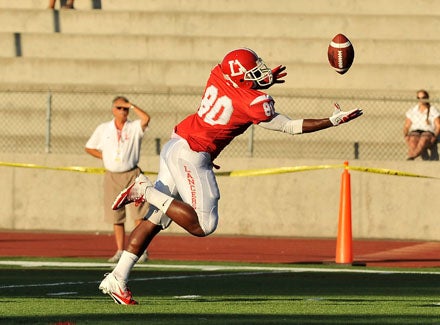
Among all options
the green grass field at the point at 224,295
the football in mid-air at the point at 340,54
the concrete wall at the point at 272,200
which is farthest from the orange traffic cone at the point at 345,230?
the football in mid-air at the point at 340,54

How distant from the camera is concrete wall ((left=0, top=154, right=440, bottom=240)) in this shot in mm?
20469

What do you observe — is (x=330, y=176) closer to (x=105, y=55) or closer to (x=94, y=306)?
(x=105, y=55)

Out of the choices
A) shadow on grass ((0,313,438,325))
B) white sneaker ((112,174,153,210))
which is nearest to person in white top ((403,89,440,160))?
white sneaker ((112,174,153,210))

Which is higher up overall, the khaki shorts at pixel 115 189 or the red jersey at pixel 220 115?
the red jersey at pixel 220 115

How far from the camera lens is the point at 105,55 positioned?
24469mm

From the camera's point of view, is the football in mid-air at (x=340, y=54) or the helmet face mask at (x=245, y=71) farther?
the football in mid-air at (x=340, y=54)

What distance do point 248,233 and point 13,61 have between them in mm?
6060

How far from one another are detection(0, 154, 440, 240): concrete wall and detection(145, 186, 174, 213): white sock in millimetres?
9838

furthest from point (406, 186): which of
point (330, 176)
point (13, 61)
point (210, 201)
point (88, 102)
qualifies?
point (210, 201)

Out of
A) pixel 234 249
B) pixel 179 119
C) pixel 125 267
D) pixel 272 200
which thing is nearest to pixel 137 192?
pixel 125 267

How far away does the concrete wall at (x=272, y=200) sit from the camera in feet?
67.2

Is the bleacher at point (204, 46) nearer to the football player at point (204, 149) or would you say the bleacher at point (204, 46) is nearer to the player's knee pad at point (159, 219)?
the football player at point (204, 149)

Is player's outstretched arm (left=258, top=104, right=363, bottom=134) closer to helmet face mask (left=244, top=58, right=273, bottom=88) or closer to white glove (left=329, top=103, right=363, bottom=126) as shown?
white glove (left=329, top=103, right=363, bottom=126)

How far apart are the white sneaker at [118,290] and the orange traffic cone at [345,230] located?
20.3 ft
